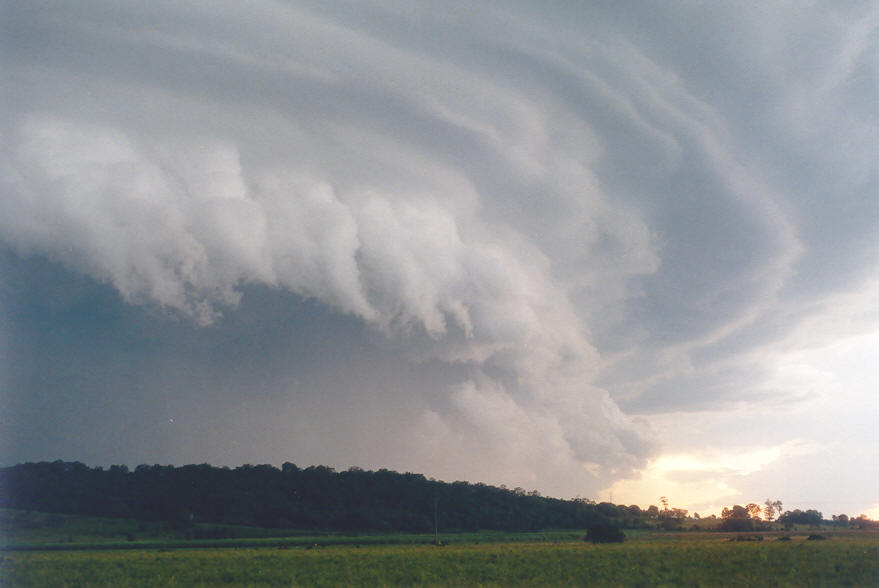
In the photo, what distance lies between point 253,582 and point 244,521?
500 ft

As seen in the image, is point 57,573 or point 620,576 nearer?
point 620,576

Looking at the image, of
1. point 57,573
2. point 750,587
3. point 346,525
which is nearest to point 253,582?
point 57,573

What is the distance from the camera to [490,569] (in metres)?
57.4

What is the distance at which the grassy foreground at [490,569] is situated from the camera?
Answer: 165 feet

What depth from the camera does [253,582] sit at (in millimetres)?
52281

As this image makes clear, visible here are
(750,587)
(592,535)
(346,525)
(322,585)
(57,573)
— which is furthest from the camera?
(346,525)

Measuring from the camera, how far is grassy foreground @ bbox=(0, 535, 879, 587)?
165 feet

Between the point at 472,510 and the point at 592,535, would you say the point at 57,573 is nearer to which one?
the point at 592,535

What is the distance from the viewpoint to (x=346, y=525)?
18550cm

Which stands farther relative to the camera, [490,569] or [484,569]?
[484,569]

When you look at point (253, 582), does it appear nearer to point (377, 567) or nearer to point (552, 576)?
point (377, 567)

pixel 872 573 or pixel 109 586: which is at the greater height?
pixel 872 573

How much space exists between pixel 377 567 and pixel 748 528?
17726cm

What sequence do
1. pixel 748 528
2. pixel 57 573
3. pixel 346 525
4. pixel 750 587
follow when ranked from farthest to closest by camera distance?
pixel 748 528 → pixel 346 525 → pixel 57 573 → pixel 750 587
